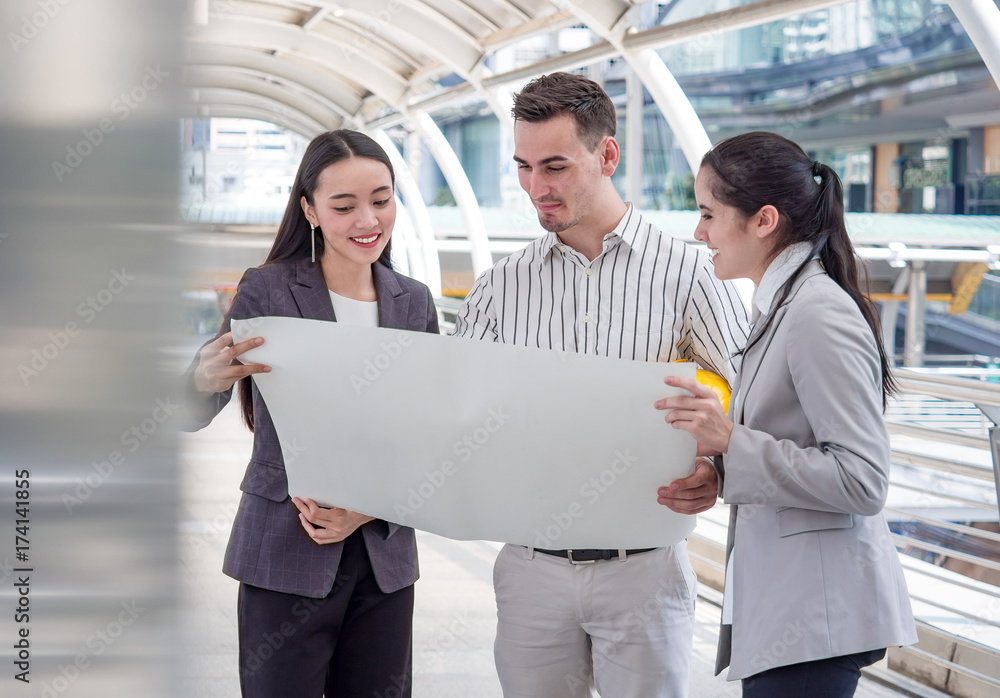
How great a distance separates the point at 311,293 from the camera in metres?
1.75

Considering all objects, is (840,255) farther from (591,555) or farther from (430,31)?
(430,31)

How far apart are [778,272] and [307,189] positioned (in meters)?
0.95

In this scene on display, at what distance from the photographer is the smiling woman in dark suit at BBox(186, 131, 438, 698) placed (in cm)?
166

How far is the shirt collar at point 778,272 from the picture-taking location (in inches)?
57.6

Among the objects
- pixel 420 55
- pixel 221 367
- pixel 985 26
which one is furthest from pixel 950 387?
pixel 420 55

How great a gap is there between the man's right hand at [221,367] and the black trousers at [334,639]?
41cm

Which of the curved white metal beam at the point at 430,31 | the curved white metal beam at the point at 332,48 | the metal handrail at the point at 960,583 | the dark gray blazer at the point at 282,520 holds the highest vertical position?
the curved white metal beam at the point at 332,48

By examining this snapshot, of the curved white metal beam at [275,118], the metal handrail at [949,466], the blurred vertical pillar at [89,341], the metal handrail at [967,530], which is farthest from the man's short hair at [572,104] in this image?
the curved white metal beam at [275,118]

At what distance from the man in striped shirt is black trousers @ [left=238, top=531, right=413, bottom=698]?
0.23 meters

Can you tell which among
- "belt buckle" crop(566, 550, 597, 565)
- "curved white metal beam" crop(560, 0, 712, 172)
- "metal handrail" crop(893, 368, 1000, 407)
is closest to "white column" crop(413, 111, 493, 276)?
"curved white metal beam" crop(560, 0, 712, 172)

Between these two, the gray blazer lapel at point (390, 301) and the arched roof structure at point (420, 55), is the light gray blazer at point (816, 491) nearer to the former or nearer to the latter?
the gray blazer lapel at point (390, 301)

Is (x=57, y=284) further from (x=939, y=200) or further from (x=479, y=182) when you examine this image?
(x=939, y=200)

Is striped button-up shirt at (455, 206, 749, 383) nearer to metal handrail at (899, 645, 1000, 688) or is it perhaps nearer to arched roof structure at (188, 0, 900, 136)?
metal handrail at (899, 645, 1000, 688)

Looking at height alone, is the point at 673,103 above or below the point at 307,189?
above
